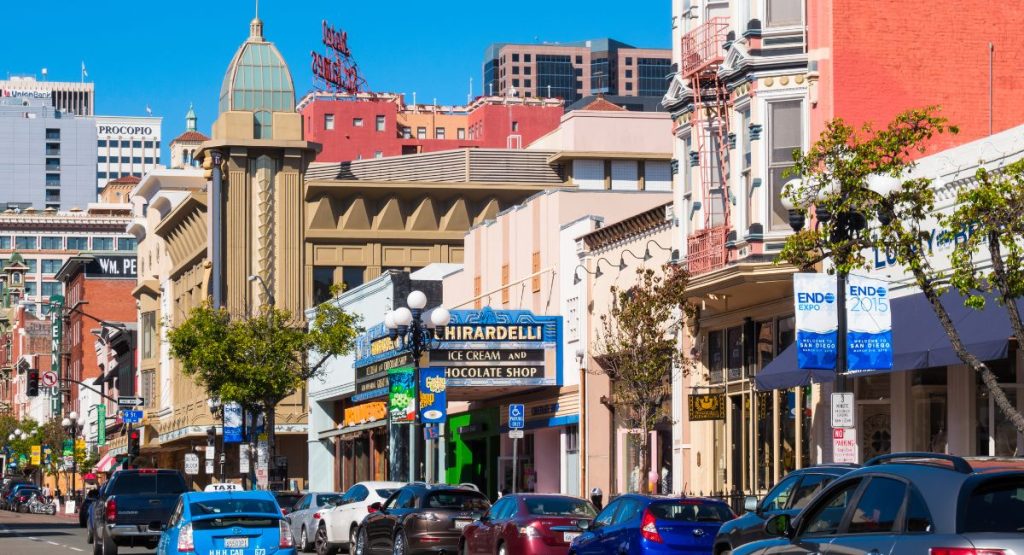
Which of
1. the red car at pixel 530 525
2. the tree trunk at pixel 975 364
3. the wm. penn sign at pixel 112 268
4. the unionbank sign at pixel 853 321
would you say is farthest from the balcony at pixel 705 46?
the wm. penn sign at pixel 112 268

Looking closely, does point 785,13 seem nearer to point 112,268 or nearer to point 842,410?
point 842,410

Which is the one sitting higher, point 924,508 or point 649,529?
point 924,508

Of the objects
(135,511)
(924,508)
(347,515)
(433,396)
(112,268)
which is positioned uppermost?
(112,268)

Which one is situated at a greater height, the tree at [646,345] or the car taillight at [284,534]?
the tree at [646,345]

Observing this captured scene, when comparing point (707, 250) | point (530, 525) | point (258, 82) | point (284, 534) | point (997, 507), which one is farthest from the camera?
point (258, 82)

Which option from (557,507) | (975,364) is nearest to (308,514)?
(557,507)

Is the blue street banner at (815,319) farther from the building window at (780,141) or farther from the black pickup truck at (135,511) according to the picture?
the black pickup truck at (135,511)

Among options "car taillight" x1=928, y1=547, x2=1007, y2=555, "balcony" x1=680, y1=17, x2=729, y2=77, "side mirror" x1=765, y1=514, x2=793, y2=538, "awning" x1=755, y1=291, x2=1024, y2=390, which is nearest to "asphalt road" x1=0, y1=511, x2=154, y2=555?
"awning" x1=755, y1=291, x2=1024, y2=390

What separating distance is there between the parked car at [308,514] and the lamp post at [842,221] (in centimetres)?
1642

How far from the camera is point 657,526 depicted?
72.4 feet

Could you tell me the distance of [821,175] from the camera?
21.5 metres

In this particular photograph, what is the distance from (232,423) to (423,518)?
31.9m

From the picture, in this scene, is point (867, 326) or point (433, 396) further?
point (433, 396)

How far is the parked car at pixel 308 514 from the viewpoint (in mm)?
38031
